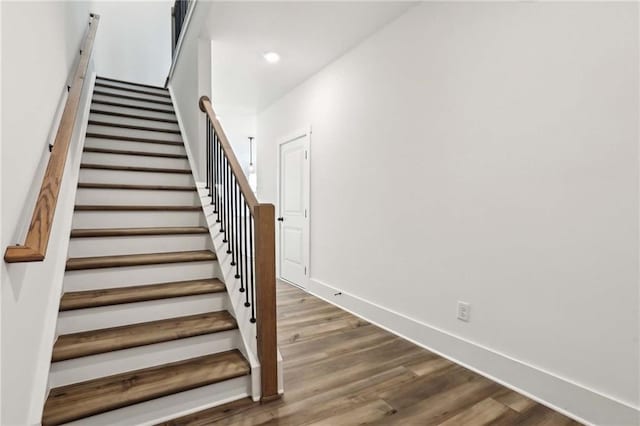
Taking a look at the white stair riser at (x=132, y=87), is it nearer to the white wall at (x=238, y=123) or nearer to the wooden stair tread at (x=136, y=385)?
the white wall at (x=238, y=123)

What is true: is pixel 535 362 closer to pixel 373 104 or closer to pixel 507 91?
pixel 507 91

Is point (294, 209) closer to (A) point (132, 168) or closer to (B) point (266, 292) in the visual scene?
(A) point (132, 168)

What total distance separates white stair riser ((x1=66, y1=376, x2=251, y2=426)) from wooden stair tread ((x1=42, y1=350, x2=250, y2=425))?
0.14 ft

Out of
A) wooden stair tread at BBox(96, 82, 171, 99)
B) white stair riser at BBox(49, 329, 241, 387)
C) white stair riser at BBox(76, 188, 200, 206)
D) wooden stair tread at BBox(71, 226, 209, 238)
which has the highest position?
wooden stair tread at BBox(96, 82, 171, 99)

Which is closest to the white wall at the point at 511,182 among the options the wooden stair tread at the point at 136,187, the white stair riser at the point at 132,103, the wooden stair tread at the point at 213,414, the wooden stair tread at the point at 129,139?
the wooden stair tread at the point at 213,414

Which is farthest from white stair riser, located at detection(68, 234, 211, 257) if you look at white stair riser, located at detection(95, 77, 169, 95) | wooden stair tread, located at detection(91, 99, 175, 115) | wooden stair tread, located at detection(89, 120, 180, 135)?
white stair riser, located at detection(95, 77, 169, 95)

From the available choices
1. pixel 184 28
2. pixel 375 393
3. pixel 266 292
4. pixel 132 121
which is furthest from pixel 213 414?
pixel 184 28

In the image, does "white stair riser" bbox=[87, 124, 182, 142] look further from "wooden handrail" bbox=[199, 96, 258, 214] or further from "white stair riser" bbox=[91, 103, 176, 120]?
"wooden handrail" bbox=[199, 96, 258, 214]

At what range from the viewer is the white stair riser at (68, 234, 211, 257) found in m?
2.21

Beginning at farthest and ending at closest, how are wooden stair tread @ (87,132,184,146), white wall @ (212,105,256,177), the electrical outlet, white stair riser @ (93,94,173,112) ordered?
white wall @ (212,105,256,177), white stair riser @ (93,94,173,112), wooden stair tread @ (87,132,184,146), the electrical outlet

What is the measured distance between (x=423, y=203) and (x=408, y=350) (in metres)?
1.11

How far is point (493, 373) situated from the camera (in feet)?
6.64

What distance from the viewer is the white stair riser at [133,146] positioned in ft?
10.4

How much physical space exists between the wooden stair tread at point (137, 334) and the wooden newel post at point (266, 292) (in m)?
0.35
